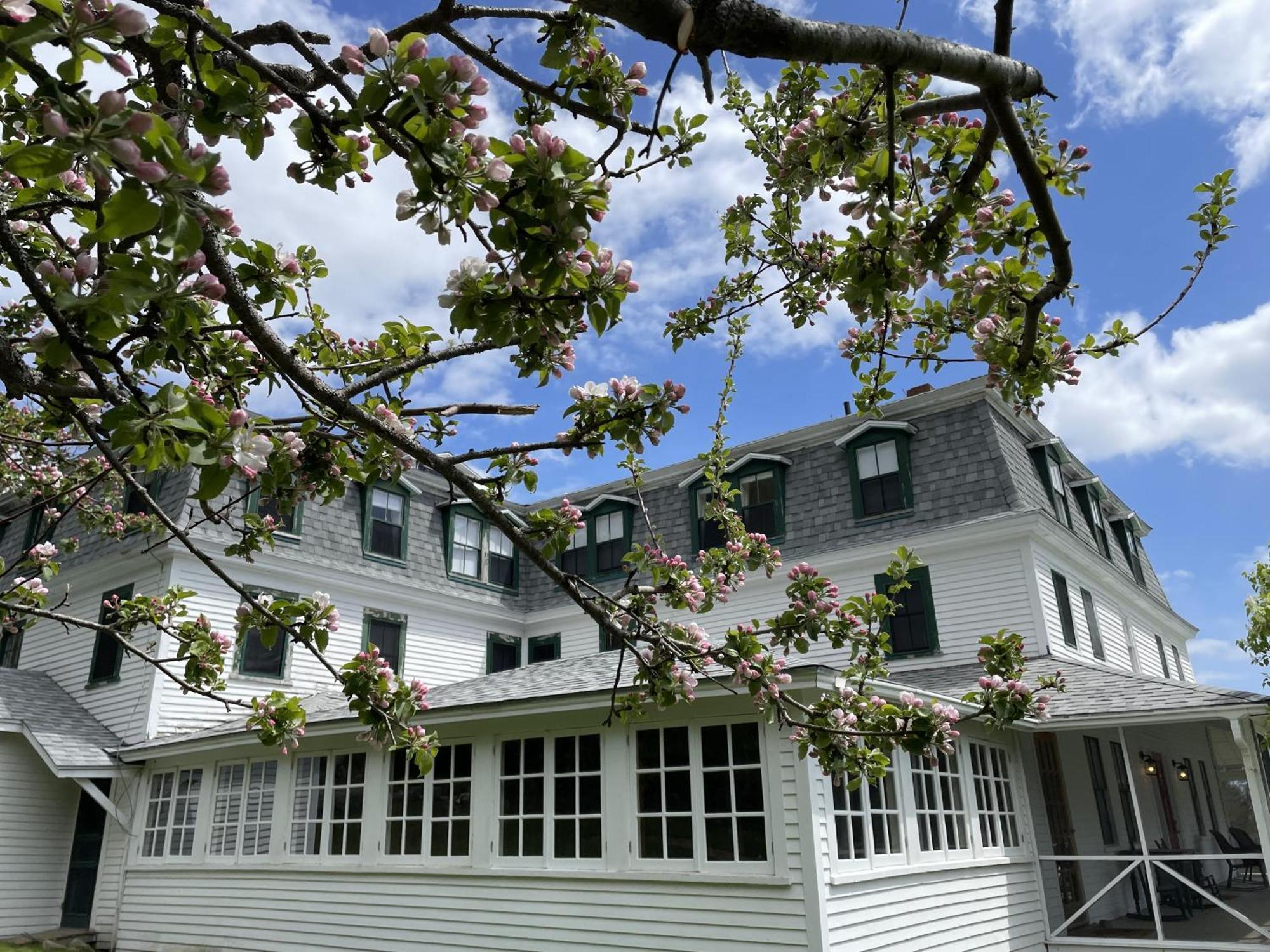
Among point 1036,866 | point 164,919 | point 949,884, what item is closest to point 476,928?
point 949,884

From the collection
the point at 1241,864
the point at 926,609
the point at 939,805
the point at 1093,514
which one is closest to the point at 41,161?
the point at 939,805

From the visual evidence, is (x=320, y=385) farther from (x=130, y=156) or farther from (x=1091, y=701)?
(x=1091, y=701)

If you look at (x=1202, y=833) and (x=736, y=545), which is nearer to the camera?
(x=736, y=545)

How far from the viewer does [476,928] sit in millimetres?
10180

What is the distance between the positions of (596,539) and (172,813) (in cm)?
877

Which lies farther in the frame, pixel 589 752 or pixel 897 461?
pixel 897 461

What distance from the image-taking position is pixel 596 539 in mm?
18688

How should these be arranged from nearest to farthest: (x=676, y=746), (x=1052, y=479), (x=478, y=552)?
(x=676, y=746) → (x=1052, y=479) → (x=478, y=552)

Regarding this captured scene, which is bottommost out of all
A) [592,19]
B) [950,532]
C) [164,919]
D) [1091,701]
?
[164,919]

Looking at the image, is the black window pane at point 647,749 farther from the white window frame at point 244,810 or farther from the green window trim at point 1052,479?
the green window trim at point 1052,479

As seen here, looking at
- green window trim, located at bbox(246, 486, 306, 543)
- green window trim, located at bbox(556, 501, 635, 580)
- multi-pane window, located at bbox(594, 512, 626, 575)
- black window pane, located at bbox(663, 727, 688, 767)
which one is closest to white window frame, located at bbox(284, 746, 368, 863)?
black window pane, located at bbox(663, 727, 688, 767)

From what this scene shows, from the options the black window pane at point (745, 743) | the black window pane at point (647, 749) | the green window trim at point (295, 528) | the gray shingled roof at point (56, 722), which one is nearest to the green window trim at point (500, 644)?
the green window trim at point (295, 528)

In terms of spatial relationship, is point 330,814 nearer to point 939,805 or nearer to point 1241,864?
point 939,805

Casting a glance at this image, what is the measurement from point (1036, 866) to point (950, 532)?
15.7 ft
